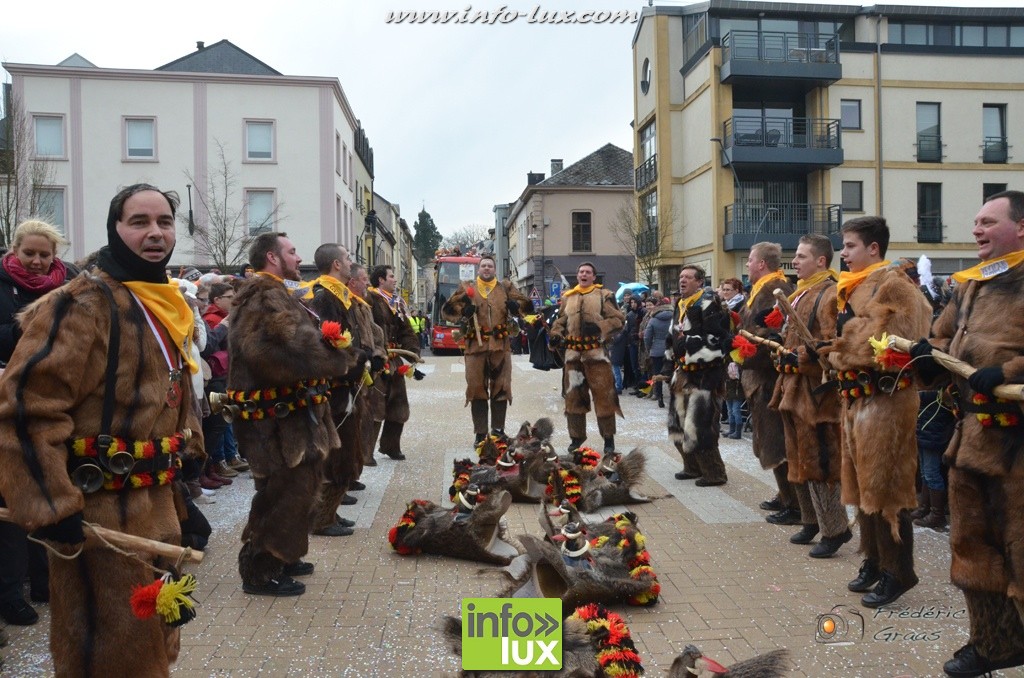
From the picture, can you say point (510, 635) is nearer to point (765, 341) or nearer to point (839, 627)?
point (839, 627)

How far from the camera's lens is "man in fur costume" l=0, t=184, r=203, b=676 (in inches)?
97.9

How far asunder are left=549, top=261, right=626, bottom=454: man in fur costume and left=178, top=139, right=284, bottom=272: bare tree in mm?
25198

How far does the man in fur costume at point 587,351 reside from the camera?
8.79 m

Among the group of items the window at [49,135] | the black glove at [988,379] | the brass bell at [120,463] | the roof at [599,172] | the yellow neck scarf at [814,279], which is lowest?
the brass bell at [120,463]

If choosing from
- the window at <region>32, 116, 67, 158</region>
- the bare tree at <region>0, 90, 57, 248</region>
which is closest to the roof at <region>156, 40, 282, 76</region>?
the window at <region>32, 116, 67, 158</region>

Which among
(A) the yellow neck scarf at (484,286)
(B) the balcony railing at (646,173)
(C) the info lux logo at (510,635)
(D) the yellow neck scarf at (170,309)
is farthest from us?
(B) the balcony railing at (646,173)

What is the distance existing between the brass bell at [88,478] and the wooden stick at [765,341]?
4296 mm

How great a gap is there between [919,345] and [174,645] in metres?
3.44

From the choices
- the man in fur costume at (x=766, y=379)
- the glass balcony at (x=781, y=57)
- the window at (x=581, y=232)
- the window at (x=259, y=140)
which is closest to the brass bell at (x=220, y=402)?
the man in fur costume at (x=766, y=379)

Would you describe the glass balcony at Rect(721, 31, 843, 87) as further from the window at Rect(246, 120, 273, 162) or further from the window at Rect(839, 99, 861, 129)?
the window at Rect(246, 120, 273, 162)

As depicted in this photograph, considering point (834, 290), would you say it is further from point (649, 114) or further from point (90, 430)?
point (649, 114)

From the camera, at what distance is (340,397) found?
5965 mm

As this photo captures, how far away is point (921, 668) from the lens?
3740 millimetres

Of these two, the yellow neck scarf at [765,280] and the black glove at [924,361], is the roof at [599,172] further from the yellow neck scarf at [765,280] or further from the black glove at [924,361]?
the black glove at [924,361]
